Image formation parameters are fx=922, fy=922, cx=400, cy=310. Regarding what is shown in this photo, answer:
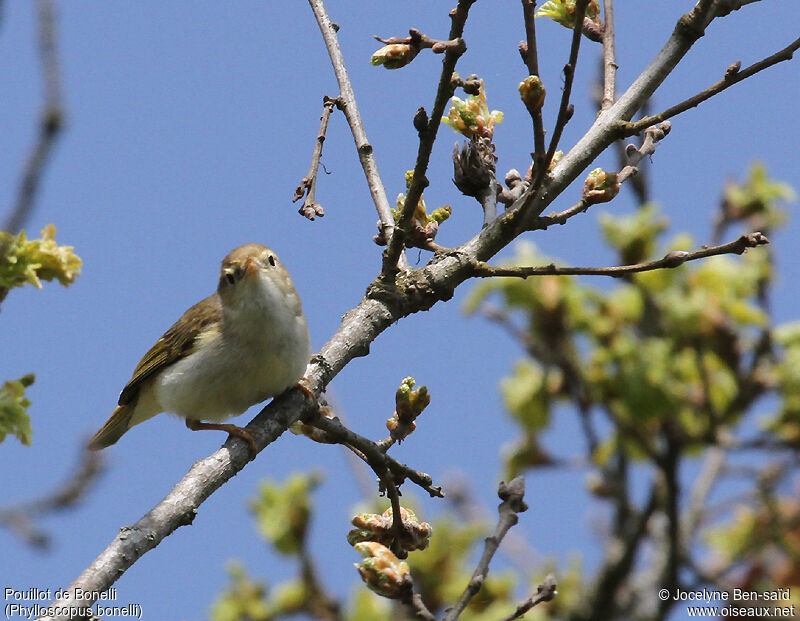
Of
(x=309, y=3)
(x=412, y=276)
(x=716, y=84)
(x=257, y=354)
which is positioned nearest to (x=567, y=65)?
(x=716, y=84)

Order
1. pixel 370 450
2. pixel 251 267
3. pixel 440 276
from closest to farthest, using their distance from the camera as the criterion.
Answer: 1. pixel 370 450
2. pixel 440 276
3. pixel 251 267

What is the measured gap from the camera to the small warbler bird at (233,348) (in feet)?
14.6

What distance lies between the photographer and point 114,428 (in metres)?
6.06

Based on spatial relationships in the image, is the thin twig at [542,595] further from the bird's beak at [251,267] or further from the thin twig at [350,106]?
the bird's beak at [251,267]

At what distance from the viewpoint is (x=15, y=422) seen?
266cm

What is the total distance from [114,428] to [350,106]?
3.05 meters

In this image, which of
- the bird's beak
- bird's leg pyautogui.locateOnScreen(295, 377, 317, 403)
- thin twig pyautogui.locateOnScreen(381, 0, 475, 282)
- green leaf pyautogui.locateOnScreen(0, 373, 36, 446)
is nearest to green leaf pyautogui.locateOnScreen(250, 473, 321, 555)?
the bird's beak

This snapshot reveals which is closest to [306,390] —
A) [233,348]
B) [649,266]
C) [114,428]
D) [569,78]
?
[233,348]

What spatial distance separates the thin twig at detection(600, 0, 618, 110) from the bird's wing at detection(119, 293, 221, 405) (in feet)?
8.30

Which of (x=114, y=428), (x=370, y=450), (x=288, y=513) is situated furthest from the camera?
(x=288, y=513)

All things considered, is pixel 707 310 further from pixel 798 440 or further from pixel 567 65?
pixel 567 65

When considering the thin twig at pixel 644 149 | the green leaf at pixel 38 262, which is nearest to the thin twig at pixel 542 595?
the thin twig at pixel 644 149

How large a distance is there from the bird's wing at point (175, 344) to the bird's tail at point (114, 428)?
8 cm

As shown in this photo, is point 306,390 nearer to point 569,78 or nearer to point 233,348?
point 233,348
